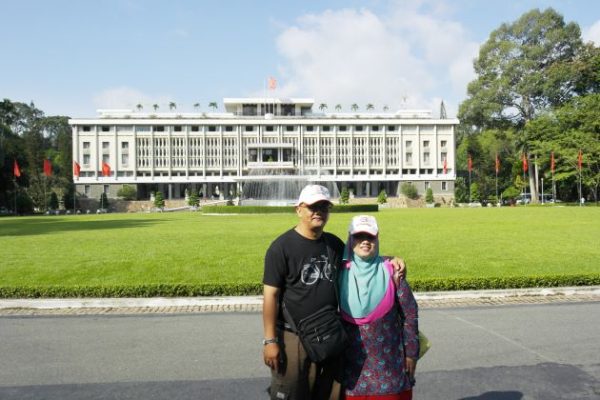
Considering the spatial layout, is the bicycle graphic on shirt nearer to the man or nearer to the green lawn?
the man

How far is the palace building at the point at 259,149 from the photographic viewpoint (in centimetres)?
8569

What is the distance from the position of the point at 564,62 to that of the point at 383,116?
33.9 metres

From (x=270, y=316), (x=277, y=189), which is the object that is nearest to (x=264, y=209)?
(x=277, y=189)

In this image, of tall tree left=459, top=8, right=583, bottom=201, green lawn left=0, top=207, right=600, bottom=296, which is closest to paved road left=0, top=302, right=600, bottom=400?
green lawn left=0, top=207, right=600, bottom=296

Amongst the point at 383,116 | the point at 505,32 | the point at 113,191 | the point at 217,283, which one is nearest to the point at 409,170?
the point at 383,116

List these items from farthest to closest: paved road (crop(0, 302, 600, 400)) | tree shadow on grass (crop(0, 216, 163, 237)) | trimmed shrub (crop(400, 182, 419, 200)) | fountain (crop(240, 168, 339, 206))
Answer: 1. trimmed shrub (crop(400, 182, 419, 200))
2. fountain (crop(240, 168, 339, 206))
3. tree shadow on grass (crop(0, 216, 163, 237))
4. paved road (crop(0, 302, 600, 400))

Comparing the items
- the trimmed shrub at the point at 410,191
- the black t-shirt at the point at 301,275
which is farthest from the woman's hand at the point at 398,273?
the trimmed shrub at the point at 410,191

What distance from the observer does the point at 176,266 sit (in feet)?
40.7

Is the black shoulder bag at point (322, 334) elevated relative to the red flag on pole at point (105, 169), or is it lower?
lower

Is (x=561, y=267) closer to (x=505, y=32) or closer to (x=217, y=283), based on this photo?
(x=217, y=283)

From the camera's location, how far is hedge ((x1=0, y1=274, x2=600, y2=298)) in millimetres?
9703

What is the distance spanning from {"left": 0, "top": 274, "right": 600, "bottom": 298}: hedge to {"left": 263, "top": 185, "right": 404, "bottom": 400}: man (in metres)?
6.49

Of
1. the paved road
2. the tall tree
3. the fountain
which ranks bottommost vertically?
the paved road

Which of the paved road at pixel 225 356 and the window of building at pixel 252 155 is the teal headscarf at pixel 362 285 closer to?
the paved road at pixel 225 356
